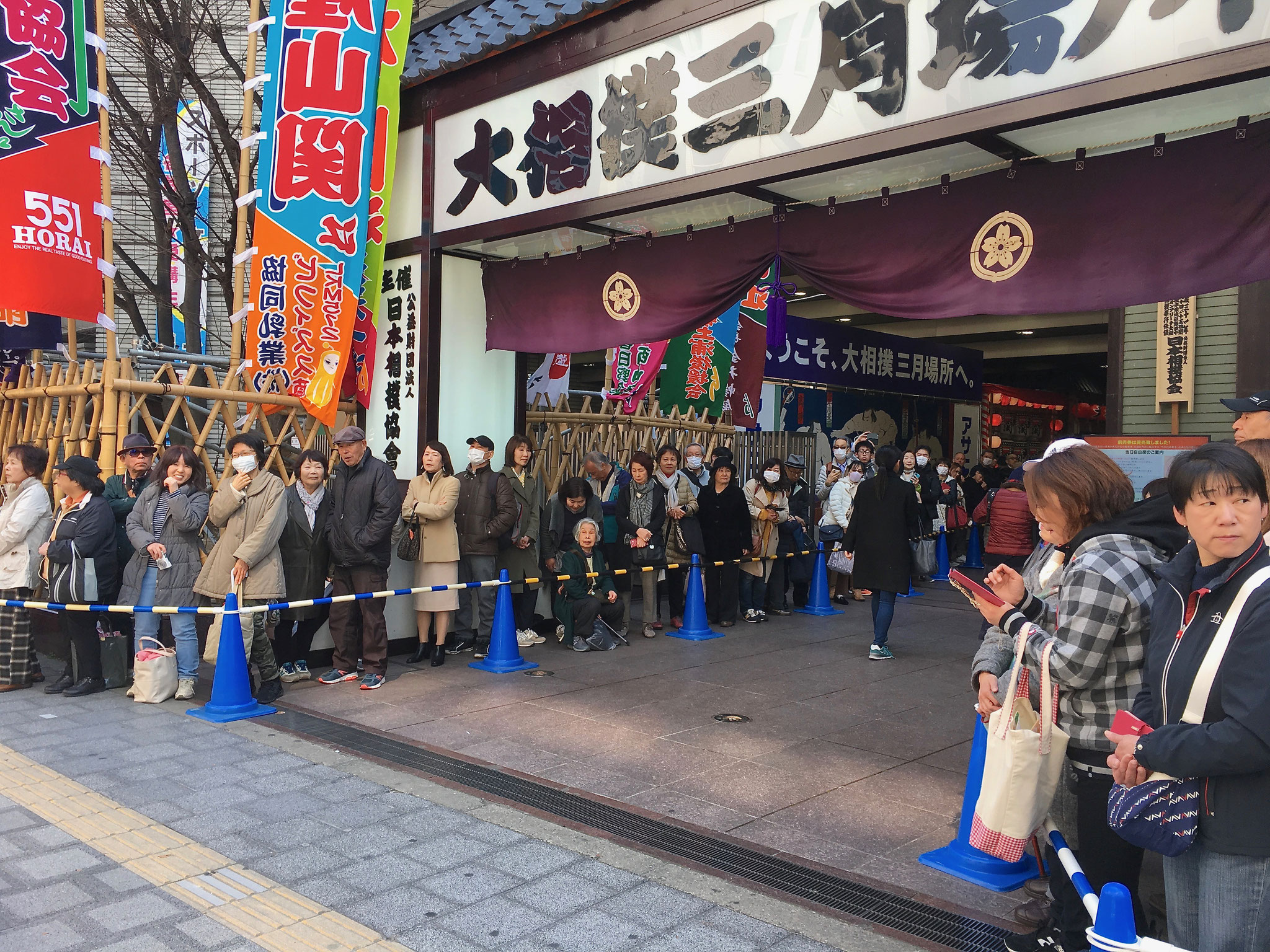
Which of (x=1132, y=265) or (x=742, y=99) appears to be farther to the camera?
(x=742, y=99)

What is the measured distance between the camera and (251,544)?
7082mm

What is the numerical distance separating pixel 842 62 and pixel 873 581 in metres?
4.57

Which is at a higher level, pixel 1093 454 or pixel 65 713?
pixel 1093 454

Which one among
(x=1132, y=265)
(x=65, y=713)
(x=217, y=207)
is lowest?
(x=65, y=713)

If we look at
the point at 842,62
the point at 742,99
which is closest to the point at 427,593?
the point at 742,99

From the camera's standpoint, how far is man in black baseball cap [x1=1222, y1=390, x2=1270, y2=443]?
4.46 m

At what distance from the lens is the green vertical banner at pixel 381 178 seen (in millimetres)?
8844

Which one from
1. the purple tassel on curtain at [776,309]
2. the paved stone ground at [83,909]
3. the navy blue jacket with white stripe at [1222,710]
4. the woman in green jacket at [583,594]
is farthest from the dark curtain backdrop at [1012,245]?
the paved stone ground at [83,909]

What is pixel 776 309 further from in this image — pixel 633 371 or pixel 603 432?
pixel 633 371

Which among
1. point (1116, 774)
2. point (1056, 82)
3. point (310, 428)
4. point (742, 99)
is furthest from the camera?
point (310, 428)

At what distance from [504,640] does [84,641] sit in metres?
3.26

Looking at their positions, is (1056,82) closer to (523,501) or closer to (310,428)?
(523,501)

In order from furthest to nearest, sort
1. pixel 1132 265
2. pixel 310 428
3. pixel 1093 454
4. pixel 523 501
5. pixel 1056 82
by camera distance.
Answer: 1. pixel 310 428
2. pixel 523 501
3. pixel 1132 265
4. pixel 1056 82
5. pixel 1093 454

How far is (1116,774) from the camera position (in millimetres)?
2523
